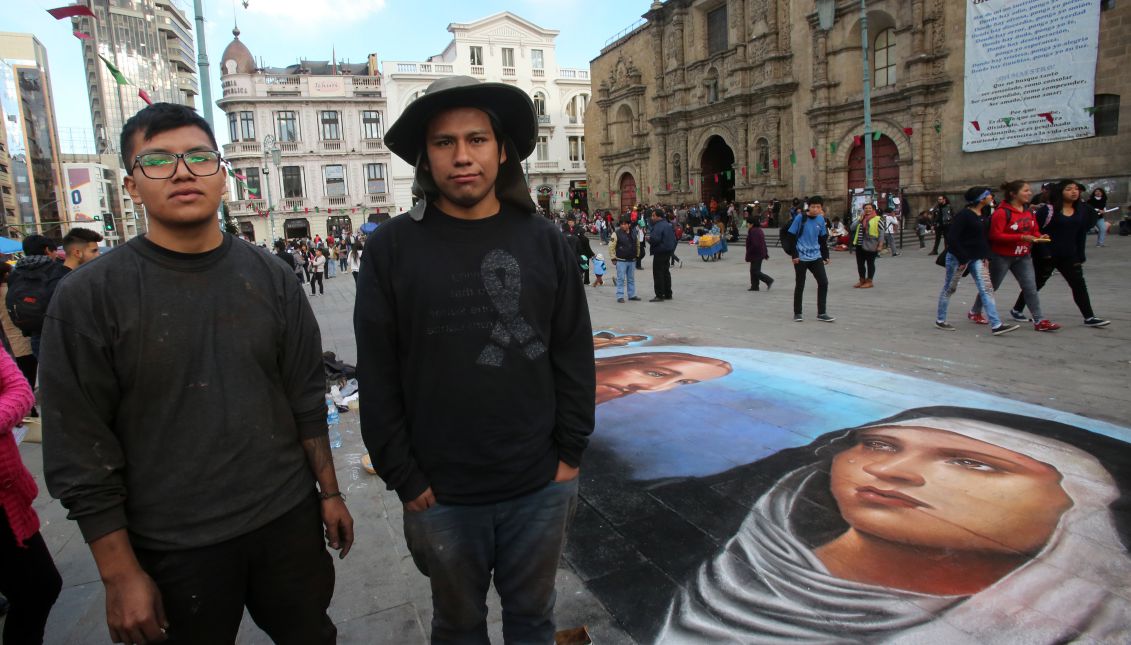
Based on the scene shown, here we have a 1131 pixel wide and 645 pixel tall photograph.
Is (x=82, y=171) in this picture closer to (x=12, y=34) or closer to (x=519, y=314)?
(x=12, y=34)

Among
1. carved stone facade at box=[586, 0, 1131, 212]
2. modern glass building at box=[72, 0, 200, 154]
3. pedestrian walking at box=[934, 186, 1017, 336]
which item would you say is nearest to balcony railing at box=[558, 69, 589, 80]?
carved stone facade at box=[586, 0, 1131, 212]

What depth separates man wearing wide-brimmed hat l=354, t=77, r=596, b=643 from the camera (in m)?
1.67

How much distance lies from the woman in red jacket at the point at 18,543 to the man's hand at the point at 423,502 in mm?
1423

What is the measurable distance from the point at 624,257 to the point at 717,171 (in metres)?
23.5

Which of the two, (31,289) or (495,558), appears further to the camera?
(31,289)

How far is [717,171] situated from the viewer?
109 ft

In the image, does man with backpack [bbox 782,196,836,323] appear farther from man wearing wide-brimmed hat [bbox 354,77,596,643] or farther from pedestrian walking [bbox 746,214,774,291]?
man wearing wide-brimmed hat [bbox 354,77,596,643]

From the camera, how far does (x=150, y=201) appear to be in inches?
63.8

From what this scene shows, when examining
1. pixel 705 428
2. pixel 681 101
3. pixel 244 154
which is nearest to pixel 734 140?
pixel 681 101

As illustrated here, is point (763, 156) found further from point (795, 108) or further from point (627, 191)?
point (627, 191)

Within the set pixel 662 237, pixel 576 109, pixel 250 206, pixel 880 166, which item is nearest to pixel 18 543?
pixel 662 237

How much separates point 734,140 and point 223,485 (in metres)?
30.7

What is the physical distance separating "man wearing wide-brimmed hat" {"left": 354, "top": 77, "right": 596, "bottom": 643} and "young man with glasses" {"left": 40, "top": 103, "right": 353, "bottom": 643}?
0.90ft

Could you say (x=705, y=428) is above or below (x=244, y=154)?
below
